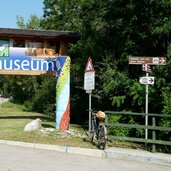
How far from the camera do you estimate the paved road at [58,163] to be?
10391 millimetres

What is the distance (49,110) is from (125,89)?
13317 millimetres

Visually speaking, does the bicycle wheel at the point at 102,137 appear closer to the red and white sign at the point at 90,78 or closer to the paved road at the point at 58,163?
the paved road at the point at 58,163

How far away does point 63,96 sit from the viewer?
17891mm

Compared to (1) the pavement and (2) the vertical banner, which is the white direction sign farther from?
(1) the pavement

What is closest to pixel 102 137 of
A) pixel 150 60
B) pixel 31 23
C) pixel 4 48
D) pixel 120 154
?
pixel 120 154

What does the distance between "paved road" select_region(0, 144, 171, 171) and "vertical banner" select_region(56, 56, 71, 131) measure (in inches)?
180

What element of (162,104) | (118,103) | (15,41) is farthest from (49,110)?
(162,104)

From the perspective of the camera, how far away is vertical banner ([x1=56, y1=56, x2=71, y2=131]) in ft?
58.0

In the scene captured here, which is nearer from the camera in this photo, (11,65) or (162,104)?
(162,104)

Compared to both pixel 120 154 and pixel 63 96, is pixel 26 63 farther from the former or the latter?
pixel 120 154

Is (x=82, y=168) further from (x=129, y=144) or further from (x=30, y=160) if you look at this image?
(x=129, y=144)

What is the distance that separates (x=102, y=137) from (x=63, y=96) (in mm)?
4915

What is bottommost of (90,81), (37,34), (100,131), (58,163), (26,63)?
(58,163)

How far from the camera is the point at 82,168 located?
1047cm
